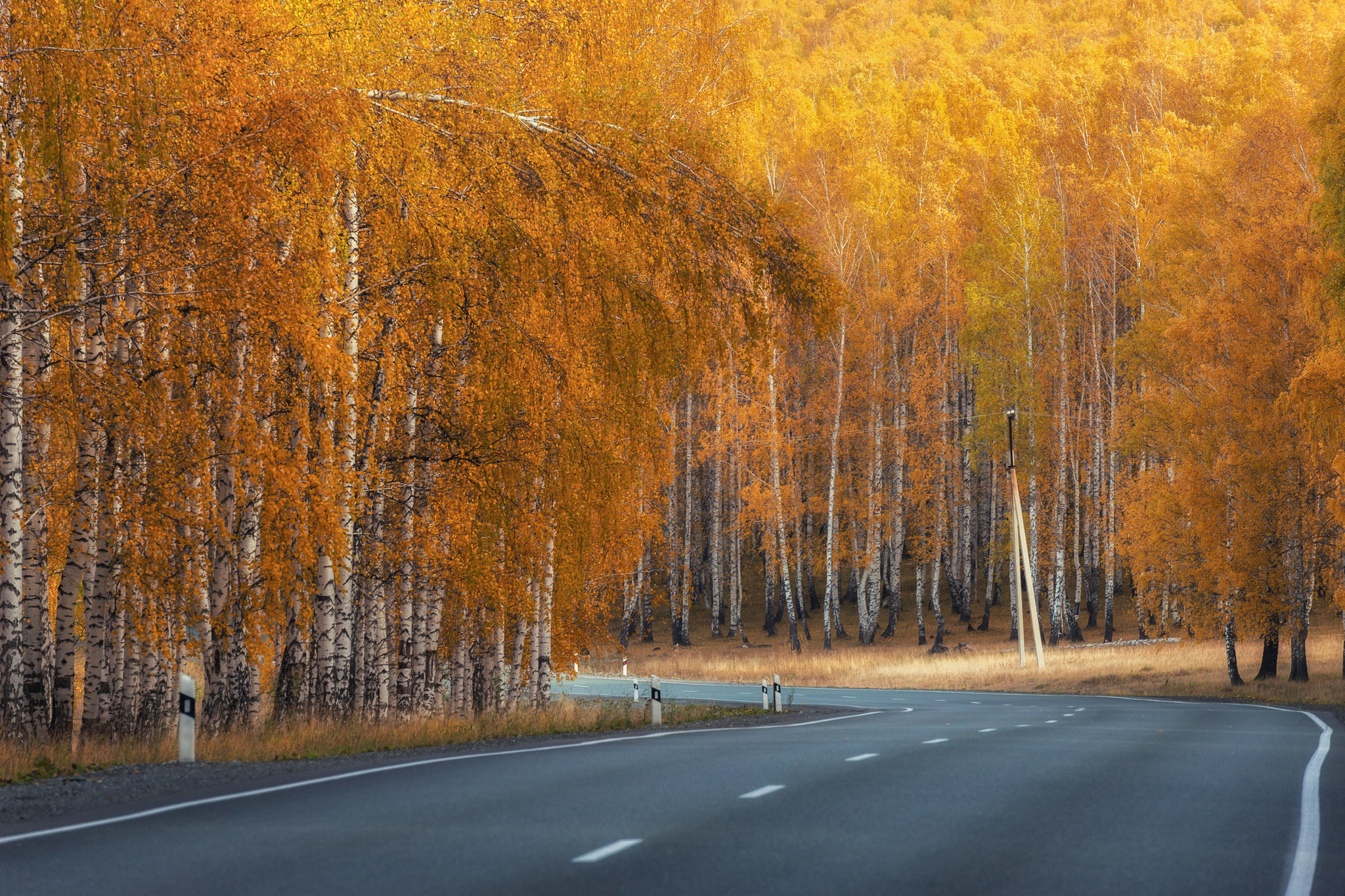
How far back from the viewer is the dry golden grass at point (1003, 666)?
3466 centimetres

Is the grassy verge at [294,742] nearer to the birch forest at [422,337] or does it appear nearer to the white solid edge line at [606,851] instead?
the birch forest at [422,337]

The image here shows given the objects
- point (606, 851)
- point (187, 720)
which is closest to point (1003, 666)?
point (187, 720)

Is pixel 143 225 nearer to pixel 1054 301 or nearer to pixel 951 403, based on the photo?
pixel 1054 301

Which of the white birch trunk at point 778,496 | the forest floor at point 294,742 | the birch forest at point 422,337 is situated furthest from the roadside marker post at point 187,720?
the white birch trunk at point 778,496

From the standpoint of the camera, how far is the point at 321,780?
37.0 ft

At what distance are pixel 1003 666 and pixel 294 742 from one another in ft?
101

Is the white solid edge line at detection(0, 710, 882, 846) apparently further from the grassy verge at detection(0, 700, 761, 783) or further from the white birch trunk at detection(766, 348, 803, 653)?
the white birch trunk at detection(766, 348, 803, 653)

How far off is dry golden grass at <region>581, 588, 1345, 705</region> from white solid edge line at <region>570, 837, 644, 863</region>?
2212cm

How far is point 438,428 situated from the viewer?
682 inches

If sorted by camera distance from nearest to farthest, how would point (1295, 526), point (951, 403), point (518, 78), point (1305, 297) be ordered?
point (518, 78) → point (1305, 297) → point (1295, 526) → point (951, 403)

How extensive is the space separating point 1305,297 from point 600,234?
16702mm

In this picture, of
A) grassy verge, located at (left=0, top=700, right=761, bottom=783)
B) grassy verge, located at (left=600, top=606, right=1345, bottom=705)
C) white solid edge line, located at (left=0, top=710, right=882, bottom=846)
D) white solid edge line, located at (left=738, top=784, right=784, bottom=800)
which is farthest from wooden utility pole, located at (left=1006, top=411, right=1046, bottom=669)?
white solid edge line, located at (left=738, top=784, right=784, bottom=800)

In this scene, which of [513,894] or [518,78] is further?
[518,78]

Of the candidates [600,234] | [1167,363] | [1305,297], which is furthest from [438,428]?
[1167,363]
